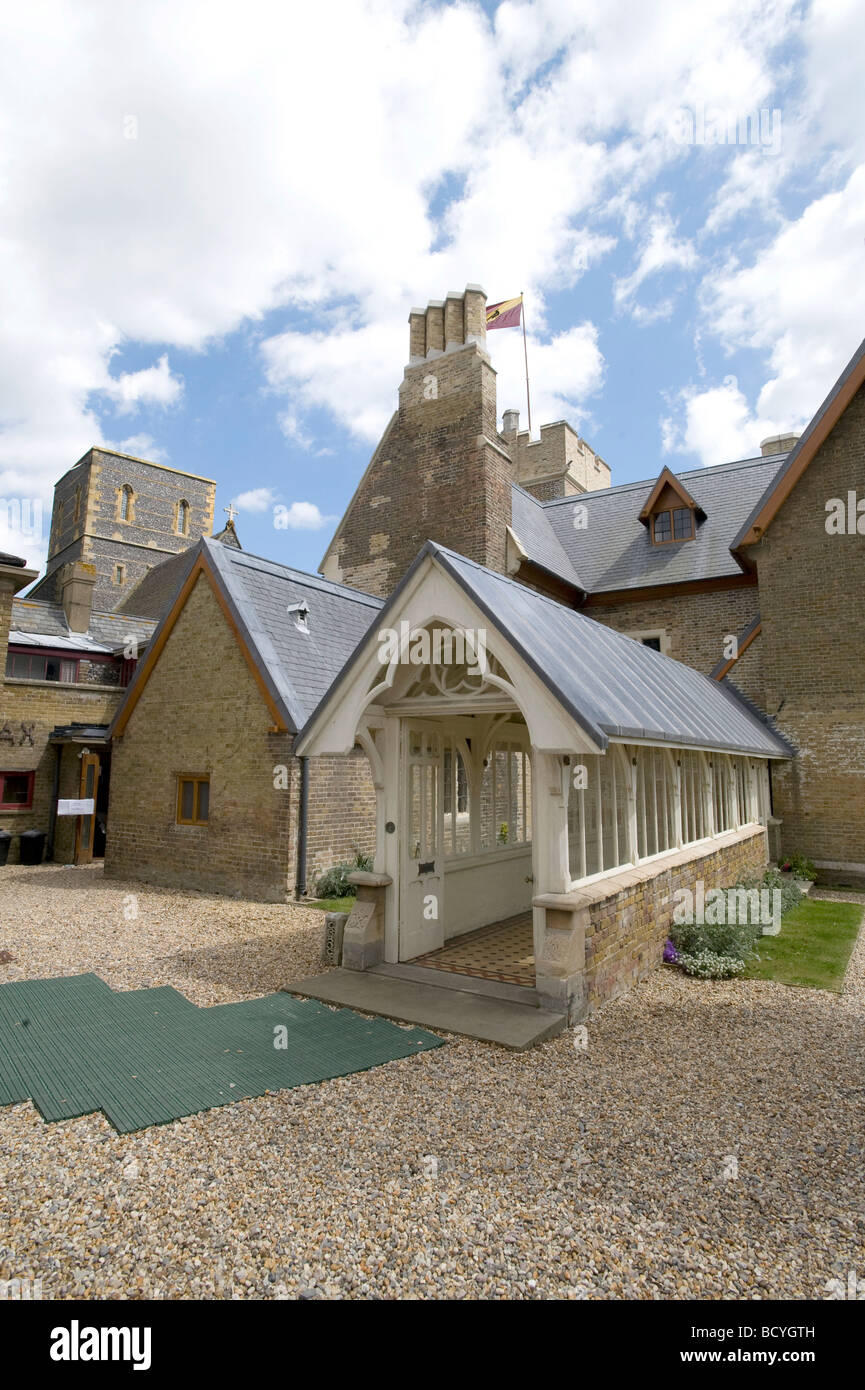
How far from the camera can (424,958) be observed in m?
8.25

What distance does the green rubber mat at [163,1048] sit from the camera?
488 centimetres

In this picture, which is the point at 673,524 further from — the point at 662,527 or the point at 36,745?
the point at 36,745

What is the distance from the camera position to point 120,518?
1704 inches

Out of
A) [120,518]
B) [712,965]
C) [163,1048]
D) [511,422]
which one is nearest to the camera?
[163,1048]

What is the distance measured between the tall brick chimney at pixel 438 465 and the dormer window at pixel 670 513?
188 inches

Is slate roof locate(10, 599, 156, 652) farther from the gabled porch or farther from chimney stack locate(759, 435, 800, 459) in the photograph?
chimney stack locate(759, 435, 800, 459)

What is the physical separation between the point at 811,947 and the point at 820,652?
8.09 metres

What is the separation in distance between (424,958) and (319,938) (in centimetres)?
193

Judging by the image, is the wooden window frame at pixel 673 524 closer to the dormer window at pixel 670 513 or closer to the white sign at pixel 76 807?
the dormer window at pixel 670 513

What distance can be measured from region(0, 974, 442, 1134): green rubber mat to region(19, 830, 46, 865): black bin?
11.9 metres

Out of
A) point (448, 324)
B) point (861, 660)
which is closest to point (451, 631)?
point (861, 660)

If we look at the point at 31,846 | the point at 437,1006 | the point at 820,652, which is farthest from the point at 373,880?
the point at 31,846

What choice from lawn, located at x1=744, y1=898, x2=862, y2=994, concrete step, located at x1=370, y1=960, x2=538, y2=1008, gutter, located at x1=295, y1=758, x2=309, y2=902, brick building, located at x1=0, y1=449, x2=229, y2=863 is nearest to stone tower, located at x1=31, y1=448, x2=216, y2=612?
brick building, located at x1=0, y1=449, x2=229, y2=863

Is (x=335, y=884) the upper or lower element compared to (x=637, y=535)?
lower
